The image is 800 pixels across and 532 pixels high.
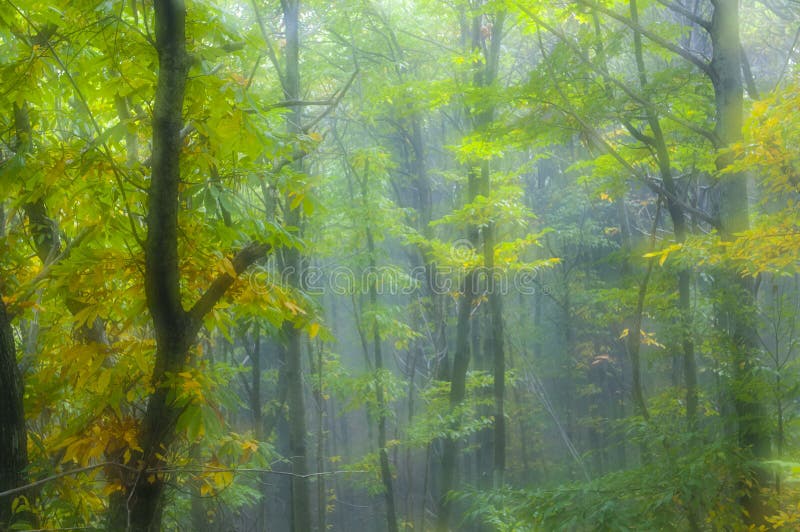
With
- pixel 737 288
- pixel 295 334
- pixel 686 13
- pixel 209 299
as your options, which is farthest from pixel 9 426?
pixel 686 13

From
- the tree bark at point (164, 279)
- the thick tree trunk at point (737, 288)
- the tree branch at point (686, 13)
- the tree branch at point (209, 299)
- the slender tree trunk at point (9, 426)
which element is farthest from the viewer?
the tree branch at point (686, 13)

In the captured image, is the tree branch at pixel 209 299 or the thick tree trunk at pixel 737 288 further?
the thick tree trunk at pixel 737 288

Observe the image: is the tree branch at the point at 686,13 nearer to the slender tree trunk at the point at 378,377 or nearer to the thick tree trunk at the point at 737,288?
the thick tree trunk at the point at 737,288

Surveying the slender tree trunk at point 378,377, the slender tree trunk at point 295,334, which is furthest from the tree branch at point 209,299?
the slender tree trunk at point 378,377

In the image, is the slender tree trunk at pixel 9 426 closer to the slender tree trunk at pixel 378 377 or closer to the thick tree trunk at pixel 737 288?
the thick tree trunk at pixel 737 288

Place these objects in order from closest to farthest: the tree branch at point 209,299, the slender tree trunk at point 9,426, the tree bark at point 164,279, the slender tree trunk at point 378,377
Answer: the tree bark at point 164,279 < the tree branch at point 209,299 < the slender tree trunk at point 9,426 < the slender tree trunk at point 378,377

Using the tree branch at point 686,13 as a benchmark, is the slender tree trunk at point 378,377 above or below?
below

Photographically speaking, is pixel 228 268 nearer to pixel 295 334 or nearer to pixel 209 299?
pixel 209 299

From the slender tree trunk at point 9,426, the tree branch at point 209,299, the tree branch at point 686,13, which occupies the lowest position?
the slender tree trunk at point 9,426

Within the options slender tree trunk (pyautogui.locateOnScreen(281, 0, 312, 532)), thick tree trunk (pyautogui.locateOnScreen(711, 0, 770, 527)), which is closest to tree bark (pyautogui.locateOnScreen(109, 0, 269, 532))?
thick tree trunk (pyautogui.locateOnScreen(711, 0, 770, 527))

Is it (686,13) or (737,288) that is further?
(686,13)

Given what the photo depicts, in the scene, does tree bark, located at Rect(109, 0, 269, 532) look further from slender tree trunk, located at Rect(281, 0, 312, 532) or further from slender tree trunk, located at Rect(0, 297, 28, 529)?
slender tree trunk, located at Rect(281, 0, 312, 532)

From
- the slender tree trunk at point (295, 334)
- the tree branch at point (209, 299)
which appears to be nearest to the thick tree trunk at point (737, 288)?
the tree branch at point (209, 299)

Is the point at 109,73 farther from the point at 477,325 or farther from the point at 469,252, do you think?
the point at 477,325
